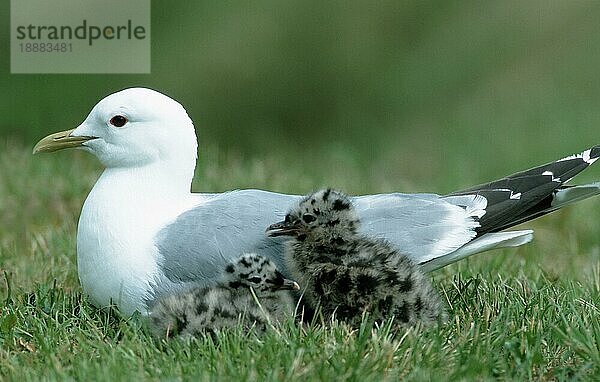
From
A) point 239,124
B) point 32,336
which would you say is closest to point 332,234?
point 32,336

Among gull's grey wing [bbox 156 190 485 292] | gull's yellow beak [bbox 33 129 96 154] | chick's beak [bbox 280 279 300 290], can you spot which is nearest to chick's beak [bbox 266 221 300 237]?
gull's grey wing [bbox 156 190 485 292]

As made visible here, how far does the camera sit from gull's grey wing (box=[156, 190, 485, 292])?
14.8 ft

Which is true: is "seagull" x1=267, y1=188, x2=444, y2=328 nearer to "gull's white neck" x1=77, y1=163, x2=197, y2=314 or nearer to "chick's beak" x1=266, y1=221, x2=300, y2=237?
"chick's beak" x1=266, y1=221, x2=300, y2=237

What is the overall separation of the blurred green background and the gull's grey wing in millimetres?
7326

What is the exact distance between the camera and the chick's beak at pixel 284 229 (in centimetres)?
451

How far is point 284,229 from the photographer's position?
4.52m

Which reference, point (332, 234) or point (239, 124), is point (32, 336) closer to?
point (332, 234)

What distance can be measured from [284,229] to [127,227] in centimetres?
69

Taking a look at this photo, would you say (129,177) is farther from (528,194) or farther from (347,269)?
(528,194)

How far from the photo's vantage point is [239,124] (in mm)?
13164

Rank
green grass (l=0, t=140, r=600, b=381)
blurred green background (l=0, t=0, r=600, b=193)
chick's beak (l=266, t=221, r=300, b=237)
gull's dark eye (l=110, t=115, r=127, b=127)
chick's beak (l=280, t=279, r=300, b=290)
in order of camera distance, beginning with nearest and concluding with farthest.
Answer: green grass (l=0, t=140, r=600, b=381) < chick's beak (l=280, t=279, r=300, b=290) < chick's beak (l=266, t=221, r=300, b=237) < gull's dark eye (l=110, t=115, r=127, b=127) < blurred green background (l=0, t=0, r=600, b=193)

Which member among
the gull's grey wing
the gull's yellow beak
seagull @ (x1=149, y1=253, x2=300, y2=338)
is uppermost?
the gull's yellow beak

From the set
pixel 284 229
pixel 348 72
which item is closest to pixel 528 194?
pixel 284 229

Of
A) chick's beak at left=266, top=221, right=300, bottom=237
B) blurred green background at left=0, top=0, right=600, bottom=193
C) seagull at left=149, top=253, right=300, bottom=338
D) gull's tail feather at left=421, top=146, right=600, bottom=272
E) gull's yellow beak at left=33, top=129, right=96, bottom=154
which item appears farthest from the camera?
blurred green background at left=0, top=0, right=600, bottom=193
